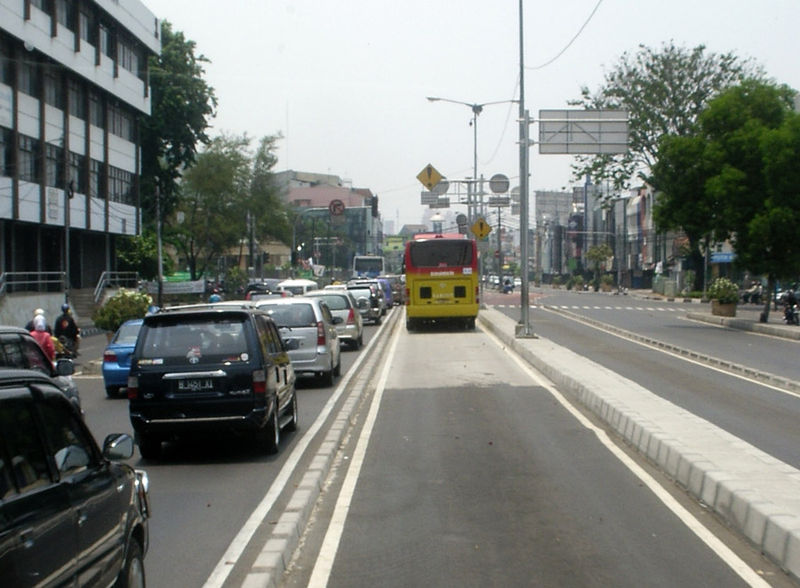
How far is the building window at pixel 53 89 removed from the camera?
148 feet

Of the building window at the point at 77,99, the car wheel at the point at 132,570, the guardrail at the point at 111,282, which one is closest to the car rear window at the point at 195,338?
the car wheel at the point at 132,570

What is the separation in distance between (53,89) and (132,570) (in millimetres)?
44418

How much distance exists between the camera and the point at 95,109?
5184cm

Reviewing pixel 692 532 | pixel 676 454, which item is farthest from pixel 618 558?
pixel 676 454

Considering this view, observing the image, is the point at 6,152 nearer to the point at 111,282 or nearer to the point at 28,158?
the point at 28,158

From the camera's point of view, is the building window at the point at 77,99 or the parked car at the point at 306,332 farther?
the building window at the point at 77,99

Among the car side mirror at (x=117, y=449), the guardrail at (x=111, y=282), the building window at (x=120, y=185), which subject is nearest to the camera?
the car side mirror at (x=117, y=449)

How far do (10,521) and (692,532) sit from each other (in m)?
5.67

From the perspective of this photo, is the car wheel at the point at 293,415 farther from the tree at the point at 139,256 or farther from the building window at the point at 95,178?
the tree at the point at 139,256

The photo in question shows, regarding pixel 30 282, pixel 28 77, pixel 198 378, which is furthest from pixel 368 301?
pixel 198 378

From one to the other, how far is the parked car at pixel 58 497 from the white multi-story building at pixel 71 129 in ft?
124

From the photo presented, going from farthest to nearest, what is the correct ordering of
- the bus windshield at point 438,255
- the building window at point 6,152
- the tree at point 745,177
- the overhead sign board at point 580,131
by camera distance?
the building window at point 6,152 < the bus windshield at point 438,255 < the tree at point 745,177 < the overhead sign board at point 580,131

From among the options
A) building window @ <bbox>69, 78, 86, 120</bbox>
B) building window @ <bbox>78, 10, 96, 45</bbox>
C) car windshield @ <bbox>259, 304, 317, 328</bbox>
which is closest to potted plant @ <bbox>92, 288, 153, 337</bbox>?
car windshield @ <bbox>259, 304, 317, 328</bbox>

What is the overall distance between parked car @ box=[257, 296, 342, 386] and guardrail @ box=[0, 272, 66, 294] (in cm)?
2289
